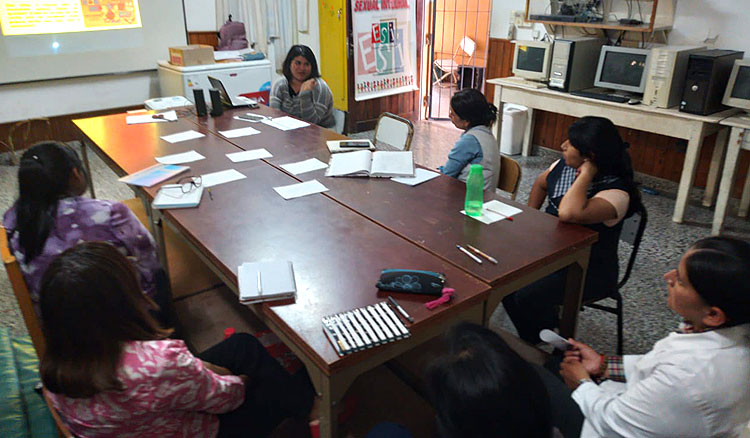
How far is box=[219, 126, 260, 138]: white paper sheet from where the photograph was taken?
3135 millimetres

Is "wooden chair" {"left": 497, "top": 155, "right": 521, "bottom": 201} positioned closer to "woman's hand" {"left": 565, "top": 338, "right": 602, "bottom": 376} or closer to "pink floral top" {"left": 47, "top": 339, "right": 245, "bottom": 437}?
"woman's hand" {"left": 565, "top": 338, "right": 602, "bottom": 376}

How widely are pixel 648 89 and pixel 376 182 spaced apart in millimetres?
2414

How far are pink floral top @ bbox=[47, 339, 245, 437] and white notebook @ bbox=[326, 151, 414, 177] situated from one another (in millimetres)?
1361

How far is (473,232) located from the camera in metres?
Result: 1.89

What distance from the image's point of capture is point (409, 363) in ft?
6.16

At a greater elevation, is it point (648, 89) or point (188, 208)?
point (648, 89)

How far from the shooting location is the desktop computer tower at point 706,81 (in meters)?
3.38

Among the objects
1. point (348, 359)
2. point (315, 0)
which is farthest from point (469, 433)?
point (315, 0)

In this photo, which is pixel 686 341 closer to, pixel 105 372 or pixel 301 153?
pixel 105 372

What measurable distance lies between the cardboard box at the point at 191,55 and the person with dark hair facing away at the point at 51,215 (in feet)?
10.6

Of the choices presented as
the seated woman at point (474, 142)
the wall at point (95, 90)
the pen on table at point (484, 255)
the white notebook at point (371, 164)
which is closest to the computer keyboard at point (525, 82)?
the seated woman at point (474, 142)

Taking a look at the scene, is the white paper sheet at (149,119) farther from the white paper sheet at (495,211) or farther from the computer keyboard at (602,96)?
the computer keyboard at (602,96)

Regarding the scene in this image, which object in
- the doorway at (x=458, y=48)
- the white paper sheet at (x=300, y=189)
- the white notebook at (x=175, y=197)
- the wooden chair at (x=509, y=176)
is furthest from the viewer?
A: the doorway at (x=458, y=48)

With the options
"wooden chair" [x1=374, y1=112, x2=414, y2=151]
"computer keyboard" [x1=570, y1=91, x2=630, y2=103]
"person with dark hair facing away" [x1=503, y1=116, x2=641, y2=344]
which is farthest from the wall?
"person with dark hair facing away" [x1=503, y1=116, x2=641, y2=344]
